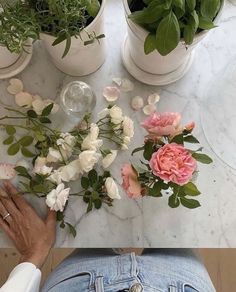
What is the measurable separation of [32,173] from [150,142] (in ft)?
0.75

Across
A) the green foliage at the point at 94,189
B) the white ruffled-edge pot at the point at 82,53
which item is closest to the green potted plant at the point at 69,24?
the white ruffled-edge pot at the point at 82,53

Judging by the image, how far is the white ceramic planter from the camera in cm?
80

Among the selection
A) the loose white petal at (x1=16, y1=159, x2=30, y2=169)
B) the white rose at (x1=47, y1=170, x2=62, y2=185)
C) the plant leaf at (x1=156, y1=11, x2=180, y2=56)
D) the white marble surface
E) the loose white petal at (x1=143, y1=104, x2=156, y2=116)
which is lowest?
the white marble surface

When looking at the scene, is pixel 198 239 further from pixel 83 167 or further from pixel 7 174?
pixel 7 174

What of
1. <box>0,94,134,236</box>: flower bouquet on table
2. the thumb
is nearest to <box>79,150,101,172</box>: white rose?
<box>0,94,134,236</box>: flower bouquet on table

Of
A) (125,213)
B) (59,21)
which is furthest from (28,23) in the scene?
(125,213)

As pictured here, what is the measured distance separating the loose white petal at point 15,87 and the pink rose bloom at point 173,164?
0.32 metres

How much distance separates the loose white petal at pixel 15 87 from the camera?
0.86 meters

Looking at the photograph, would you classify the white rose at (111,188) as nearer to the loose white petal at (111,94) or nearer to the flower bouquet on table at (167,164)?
the flower bouquet on table at (167,164)

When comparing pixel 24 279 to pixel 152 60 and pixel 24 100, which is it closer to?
pixel 24 100

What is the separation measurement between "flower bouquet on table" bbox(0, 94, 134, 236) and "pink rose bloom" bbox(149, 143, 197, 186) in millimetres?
118

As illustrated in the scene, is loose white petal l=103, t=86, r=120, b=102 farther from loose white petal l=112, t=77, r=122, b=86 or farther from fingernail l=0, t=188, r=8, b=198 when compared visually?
fingernail l=0, t=188, r=8, b=198

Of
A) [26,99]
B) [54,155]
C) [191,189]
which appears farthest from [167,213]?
[26,99]

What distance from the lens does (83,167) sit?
767 millimetres
